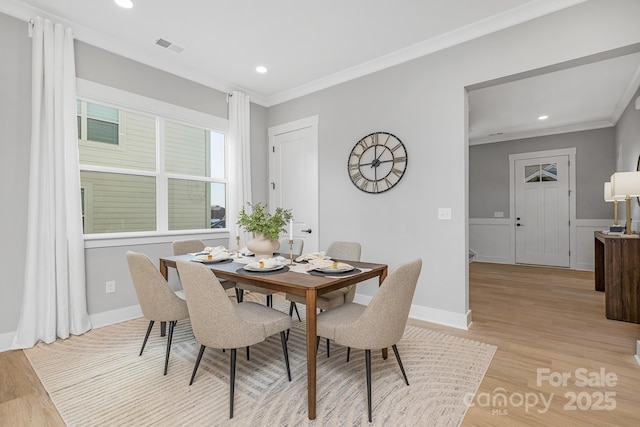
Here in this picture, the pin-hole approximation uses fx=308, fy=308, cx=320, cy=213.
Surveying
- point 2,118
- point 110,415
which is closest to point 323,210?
point 110,415

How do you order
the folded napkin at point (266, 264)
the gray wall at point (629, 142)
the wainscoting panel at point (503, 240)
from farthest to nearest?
1. the wainscoting panel at point (503, 240)
2. the gray wall at point (629, 142)
3. the folded napkin at point (266, 264)

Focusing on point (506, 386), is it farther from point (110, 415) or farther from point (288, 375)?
point (110, 415)

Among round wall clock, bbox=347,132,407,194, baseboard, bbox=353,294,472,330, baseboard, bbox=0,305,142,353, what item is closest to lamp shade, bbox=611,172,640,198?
baseboard, bbox=353,294,472,330

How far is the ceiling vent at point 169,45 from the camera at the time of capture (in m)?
3.03

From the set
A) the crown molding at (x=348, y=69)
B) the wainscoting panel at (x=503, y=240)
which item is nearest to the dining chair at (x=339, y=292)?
the crown molding at (x=348, y=69)

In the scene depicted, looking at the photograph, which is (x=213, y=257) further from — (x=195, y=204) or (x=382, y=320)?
(x=195, y=204)

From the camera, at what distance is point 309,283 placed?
1.72m

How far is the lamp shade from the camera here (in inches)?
113

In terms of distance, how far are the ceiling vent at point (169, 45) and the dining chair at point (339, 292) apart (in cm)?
256

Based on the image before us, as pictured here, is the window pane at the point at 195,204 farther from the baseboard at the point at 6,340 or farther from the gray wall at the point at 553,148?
the gray wall at the point at 553,148

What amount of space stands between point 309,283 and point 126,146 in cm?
276

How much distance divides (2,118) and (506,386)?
418 centimetres

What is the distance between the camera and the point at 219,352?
2434 mm

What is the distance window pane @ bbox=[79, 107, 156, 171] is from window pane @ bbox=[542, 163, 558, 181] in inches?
268
